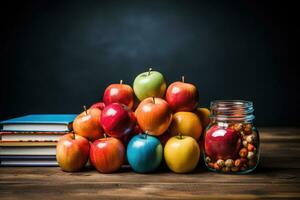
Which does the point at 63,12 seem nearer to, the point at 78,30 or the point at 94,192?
the point at 78,30

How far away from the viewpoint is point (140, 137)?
49.4 inches

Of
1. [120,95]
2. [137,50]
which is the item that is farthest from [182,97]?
[137,50]

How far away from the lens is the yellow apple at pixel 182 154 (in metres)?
1.22

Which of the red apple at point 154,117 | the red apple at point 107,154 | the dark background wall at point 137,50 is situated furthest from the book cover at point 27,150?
the dark background wall at point 137,50

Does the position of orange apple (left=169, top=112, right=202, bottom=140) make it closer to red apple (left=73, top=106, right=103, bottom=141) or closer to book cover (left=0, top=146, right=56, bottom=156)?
red apple (left=73, top=106, right=103, bottom=141)

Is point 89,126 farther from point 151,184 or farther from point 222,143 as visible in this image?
point 222,143

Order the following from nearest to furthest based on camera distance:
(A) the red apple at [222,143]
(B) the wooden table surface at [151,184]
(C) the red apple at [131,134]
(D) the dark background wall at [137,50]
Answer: (B) the wooden table surface at [151,184] → (A) the red apple at [222,143] → (C) the red apple at [131,134] → (D) the dark background wall at [137,50]

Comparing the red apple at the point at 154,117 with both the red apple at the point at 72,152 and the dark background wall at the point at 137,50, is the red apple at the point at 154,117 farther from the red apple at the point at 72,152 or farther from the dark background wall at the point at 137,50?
the dark background wall at the point at 137,50

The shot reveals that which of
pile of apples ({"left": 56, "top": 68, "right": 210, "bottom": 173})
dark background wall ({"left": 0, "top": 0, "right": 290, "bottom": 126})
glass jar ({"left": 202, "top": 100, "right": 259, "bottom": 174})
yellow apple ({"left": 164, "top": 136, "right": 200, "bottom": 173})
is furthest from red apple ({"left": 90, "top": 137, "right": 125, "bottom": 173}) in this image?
dark background wall ({"left": 0, "top": 0, "right": 290, "bottom": 126})

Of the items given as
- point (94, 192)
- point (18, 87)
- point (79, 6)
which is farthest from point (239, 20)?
point (94, 192)

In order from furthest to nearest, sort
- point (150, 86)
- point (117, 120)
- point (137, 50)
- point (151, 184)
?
point (137, 50), point (150, 86), point (117, 120), point (151, 184)

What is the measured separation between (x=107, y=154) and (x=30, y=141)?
0.25 meters

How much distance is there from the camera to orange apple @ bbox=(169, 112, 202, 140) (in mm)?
1293

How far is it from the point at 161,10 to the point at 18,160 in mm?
1232
